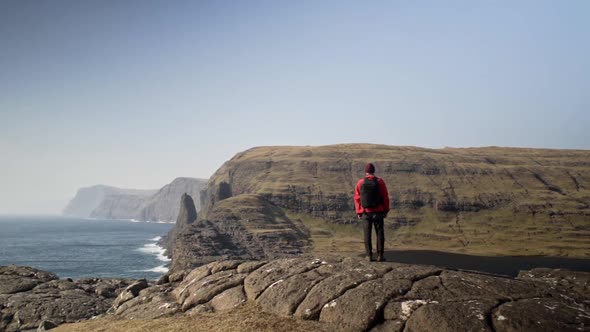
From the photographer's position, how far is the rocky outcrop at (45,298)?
2839 cm

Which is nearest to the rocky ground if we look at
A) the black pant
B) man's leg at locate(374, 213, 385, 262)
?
man's leg at locate(374, 213, 385, 262)

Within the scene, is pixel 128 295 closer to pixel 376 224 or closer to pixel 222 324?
pixel 222 324

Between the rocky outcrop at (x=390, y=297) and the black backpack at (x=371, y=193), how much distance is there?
3.52 m

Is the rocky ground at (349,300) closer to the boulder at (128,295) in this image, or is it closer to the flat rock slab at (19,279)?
the boulder at (128,295)

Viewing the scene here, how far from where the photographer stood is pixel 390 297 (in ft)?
57.9

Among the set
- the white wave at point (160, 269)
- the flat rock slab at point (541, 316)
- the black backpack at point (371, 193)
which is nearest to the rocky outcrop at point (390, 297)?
the flat rock slab at point (541, 316)

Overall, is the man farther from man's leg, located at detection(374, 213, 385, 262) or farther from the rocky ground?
the rocky ground

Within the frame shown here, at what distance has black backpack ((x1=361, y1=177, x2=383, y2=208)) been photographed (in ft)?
71.6

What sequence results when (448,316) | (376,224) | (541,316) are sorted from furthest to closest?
1. (376,224)
2. (448,316)
3. (541,316)

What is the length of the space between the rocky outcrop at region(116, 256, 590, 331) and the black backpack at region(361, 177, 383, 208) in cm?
352

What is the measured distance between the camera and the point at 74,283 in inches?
1455

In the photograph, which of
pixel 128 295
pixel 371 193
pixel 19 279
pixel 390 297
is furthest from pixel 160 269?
pixel 390 297

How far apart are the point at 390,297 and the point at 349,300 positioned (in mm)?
1923

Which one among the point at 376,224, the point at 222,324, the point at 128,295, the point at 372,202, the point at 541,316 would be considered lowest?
the point at 128,295
